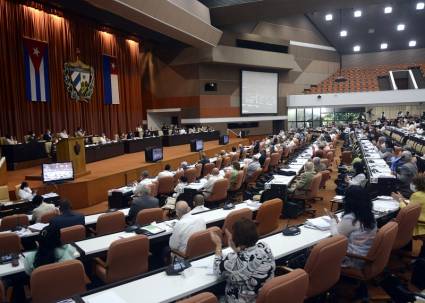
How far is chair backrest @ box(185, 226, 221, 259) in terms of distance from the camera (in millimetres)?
3811

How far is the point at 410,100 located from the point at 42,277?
2541cm

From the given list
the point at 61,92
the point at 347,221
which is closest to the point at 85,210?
the point at 347,221

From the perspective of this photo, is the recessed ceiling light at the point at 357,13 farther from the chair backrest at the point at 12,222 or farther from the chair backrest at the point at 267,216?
the chair backrest at the point at 12,222

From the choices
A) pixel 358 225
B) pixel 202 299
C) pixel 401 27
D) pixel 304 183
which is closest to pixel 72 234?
pixel 202 299

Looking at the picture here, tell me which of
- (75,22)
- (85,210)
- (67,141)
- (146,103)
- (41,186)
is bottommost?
(85,210)

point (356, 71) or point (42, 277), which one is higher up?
point (356, 71)

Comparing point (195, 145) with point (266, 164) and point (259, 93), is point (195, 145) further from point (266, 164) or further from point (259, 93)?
point (259, 93)

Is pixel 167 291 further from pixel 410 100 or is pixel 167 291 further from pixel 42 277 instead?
pixel 410 100

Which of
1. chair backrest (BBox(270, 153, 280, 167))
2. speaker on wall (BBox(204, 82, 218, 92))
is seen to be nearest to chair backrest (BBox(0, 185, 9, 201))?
chair backrest (BBox(270, 153, 280, 167))

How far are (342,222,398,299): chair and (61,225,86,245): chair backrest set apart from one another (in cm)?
313

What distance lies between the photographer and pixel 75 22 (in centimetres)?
1709

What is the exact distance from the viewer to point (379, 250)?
3609 mm

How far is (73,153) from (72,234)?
620 centimetres

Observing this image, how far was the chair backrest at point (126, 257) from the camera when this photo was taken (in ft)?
12.4
